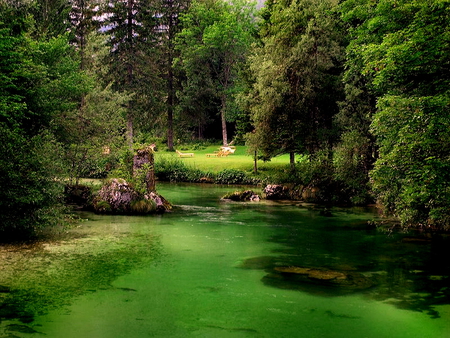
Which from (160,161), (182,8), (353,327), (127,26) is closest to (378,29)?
(353,327)

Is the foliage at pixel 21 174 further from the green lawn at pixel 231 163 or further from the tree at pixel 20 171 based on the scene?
the green lawn at pixel 231 163

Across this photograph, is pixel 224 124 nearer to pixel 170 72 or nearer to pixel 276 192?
pixel 170 72

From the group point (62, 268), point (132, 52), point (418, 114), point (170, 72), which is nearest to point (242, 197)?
point (62, 268)

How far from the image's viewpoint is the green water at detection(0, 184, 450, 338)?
25.3 ft

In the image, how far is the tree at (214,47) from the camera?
49.8 meters

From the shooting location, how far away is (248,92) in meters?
33.4

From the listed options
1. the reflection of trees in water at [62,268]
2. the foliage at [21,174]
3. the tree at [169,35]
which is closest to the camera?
the reflection of trees in water at [62,268]

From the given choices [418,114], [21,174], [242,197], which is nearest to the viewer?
[418,114]

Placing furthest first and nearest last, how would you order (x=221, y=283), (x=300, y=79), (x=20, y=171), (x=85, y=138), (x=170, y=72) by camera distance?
(x=170, y=72), (x=300, y=79), (x=85, y=138), (x=20, y=171), (x=221, y=283)

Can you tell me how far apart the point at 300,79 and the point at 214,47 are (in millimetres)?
25851

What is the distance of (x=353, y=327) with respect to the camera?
25.3 ft

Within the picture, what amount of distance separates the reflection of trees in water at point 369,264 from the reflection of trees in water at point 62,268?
3.32 meters

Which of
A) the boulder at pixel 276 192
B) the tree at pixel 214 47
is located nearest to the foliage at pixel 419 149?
the boulder at pixel 276 192

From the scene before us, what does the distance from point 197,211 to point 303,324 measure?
13.4m
